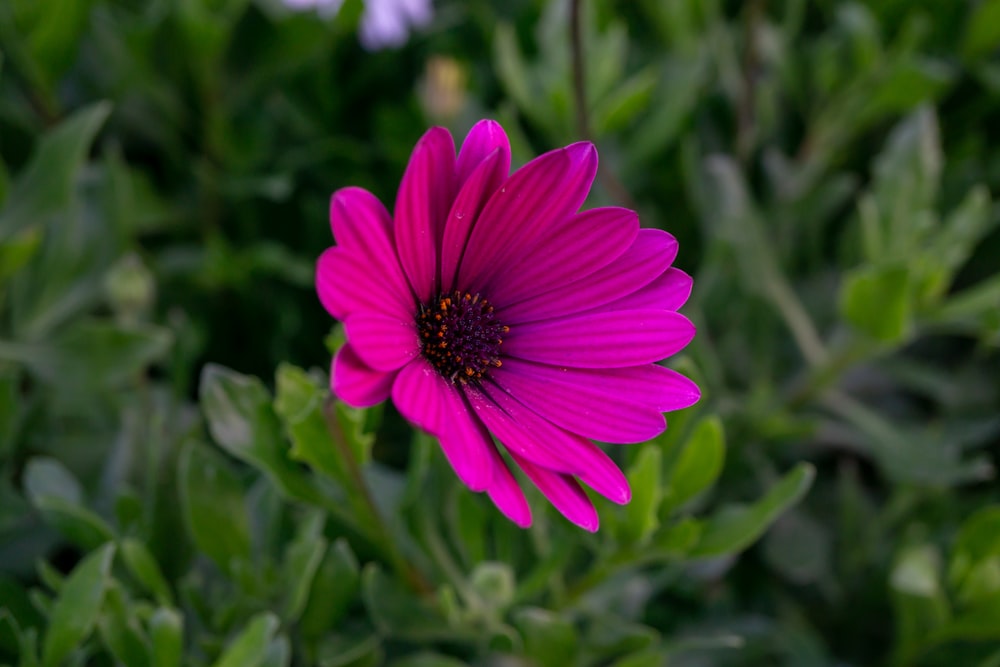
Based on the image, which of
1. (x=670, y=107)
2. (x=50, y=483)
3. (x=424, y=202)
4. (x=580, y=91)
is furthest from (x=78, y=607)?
(x=670, y=107)

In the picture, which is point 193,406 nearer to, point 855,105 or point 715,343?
point 715,343

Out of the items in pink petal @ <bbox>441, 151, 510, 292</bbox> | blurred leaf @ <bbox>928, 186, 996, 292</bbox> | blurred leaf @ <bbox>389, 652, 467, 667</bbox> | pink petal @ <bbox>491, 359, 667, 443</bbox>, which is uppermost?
blurred leaf @ <bbox>928, 186, 996, 292</bbox>

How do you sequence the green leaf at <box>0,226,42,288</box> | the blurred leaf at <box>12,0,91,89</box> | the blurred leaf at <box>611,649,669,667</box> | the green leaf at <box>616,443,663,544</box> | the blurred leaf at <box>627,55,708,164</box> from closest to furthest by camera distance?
the green leaf at <box>616,443,663,544</box> < the blurred leaf at <box>611,649,669,667</box> < the green leaf at <box>0,226,42,288</box> < the blurred leaf at <box>12,0,91,89</box> < the blurred leaf at <box>627,55,708,164</box>

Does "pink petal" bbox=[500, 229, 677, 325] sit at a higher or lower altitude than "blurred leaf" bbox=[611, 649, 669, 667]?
higher

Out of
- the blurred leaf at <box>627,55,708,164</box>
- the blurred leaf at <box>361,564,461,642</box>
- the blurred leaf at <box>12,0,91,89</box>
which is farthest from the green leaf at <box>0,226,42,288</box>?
the blurred leaf at <box>627,55,708,164</box>

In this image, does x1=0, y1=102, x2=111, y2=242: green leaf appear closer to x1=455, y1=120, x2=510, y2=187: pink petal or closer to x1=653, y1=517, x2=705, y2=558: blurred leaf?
x1=455, y1=120, x2=510, y2=187: pink petal

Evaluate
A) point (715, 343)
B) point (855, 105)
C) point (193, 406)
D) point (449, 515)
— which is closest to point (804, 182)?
point (855, 105)

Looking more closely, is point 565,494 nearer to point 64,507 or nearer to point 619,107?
point 64,507
